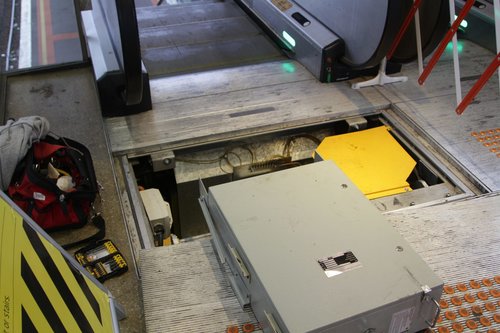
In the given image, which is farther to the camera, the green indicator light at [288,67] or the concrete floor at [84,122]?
the green indicator light at [288,67]

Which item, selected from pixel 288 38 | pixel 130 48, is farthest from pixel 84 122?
pixel 288 38

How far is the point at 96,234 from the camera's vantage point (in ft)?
7.49

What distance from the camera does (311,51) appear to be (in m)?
3.59

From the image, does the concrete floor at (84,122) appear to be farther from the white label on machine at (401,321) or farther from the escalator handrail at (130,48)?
the white label on machine at (401,321)

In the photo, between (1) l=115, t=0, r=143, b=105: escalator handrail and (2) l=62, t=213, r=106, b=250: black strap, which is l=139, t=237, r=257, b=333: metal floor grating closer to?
(2) l=62, t=213, r=106, b=250: black strap

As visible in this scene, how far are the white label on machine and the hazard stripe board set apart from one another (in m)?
0.98

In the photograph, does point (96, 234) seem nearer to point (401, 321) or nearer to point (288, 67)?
point (401, 321)

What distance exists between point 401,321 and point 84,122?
228 centimetres

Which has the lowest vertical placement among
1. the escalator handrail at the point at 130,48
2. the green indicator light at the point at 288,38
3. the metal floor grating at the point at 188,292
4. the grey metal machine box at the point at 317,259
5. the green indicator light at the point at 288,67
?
the metal floor grating at the point at 188,292

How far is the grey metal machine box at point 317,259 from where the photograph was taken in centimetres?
160

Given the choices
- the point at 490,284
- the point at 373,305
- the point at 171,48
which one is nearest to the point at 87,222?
the point at 373,305

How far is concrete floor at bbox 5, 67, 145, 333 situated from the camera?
6.87 ft

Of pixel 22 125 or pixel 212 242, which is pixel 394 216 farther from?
pixel 22 125

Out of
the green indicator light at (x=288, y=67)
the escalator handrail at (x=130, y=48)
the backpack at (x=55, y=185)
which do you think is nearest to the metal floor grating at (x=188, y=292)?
the backpack at (x=55, y=185)
